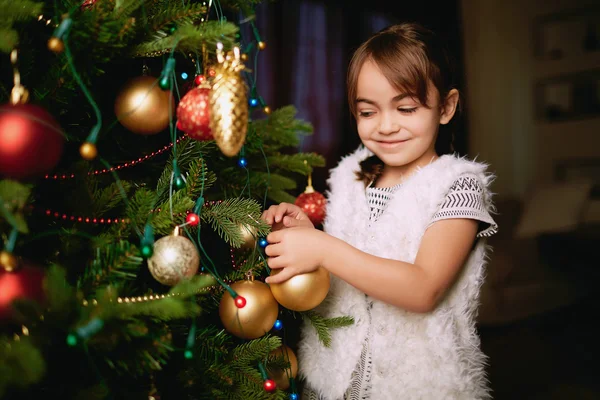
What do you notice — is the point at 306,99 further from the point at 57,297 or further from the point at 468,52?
the point at 57,297

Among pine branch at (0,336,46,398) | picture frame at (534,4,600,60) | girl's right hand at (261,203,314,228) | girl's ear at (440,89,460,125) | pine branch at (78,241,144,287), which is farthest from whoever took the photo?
picture frame at (534,4,600,60)

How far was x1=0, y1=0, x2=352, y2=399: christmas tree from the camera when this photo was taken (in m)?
0.51

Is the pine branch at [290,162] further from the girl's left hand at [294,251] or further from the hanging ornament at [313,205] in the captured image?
the girl's left hand at [294,251]

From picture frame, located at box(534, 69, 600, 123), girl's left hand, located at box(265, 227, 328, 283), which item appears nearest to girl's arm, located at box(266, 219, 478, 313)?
girl's left hand, located at box(265, 227, 328, 283)

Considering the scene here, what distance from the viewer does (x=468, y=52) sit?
180 inches

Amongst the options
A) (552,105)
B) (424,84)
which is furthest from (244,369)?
(552,105)

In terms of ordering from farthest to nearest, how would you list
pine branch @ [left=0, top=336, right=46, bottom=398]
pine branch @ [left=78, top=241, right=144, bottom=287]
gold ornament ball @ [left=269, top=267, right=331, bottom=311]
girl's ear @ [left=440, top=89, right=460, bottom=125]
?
girl's ear @ [left=440, top=89, right=460, bottom=125], gold ornament ball @ [left=269, top=267, right=331, bottom=311], pine branch @ [left=78, top=241, right=144, bottom=287], pine branch @ [left=0, top=336, right=46, bottom=398]

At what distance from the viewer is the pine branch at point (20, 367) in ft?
1.41

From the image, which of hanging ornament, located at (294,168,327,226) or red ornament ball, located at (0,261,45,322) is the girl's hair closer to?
hanging ornament, located at (294,168,327,226)

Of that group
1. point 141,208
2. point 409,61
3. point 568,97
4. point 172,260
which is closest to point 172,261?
point 172,260

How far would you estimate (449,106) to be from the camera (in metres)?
1.04

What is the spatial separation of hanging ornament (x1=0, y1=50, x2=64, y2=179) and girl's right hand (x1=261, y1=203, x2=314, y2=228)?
0.44 m

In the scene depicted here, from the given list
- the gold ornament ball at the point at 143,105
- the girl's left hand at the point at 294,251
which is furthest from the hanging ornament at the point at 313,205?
the gold ornament ball at the point at 143,105

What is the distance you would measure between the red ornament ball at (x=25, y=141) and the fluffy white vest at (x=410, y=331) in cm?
58
